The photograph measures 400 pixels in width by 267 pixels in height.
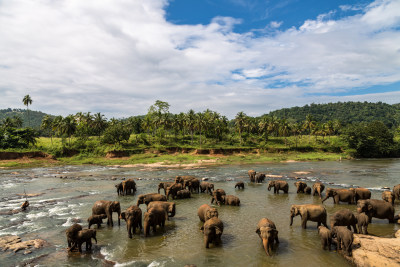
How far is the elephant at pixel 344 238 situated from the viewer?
36.9ft

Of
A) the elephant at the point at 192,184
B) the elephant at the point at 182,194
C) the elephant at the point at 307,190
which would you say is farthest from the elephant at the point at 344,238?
the elephant at the point at 192,184

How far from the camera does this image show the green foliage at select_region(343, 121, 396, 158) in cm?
7494

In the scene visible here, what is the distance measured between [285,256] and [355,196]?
12.6 metres

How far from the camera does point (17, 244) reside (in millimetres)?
13742

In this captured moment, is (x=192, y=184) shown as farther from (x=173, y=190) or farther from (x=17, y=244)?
(x=17, y=244)

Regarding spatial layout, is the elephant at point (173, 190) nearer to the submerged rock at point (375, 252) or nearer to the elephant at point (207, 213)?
the elephant at point (207, 213)

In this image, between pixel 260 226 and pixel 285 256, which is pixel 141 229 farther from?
pixel 285 256

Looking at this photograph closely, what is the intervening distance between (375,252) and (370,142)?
7855 cm

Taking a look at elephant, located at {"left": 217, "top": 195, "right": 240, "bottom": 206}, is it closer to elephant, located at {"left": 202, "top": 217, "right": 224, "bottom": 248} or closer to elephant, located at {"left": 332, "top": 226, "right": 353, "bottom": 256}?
elephant, located at {"left": 202, "top": 217, "right": 224, "bottom": 248}

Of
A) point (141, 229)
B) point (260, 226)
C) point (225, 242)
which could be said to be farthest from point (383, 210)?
point (141, 229)

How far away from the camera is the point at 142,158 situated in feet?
226

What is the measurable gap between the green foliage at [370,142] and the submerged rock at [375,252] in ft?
244

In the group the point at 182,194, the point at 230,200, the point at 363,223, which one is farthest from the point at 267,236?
the point at 182,194

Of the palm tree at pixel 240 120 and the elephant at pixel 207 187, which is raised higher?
the palm tree at pixel 240 120
